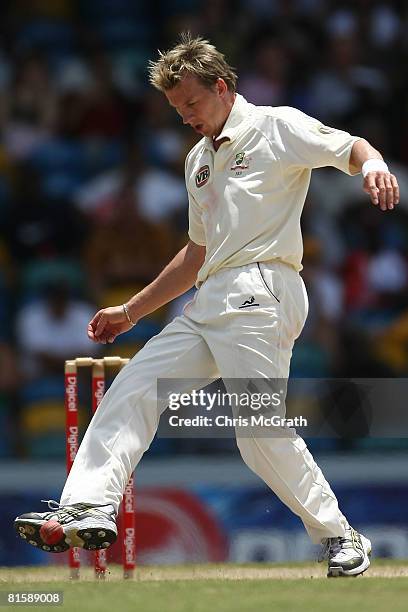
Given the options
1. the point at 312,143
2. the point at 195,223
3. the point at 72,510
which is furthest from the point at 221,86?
the point at 72,510

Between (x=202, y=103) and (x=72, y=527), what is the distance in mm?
1462

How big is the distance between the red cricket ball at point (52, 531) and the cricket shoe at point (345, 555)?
3.09 feet

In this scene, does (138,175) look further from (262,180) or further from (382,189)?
(382,189)

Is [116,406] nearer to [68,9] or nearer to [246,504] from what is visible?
[246,504]

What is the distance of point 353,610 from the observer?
12.6ft

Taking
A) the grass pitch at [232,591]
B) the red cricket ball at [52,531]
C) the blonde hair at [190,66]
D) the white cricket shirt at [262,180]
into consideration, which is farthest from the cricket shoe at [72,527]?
the blonde hair at [190,66]

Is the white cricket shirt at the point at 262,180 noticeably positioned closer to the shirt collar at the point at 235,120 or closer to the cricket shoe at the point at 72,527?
the shirt collar at the point at 235,120

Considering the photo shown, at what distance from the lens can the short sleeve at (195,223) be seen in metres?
5.00

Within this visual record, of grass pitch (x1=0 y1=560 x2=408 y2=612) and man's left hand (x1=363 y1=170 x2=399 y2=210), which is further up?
man's left hand (x1=363 y1=170 x2=399 y2=210)

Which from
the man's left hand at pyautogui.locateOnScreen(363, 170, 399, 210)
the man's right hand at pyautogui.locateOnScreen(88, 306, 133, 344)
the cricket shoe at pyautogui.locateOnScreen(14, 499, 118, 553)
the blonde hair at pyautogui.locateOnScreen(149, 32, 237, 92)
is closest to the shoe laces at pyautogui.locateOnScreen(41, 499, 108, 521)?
the cricket shoe at pyautogui.locateOnScreen(14, 499, 118, 553)

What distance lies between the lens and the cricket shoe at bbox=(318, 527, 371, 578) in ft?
15.8

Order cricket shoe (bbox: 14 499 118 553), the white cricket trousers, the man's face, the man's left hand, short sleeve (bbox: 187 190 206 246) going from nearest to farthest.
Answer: the man's left hand
cricket shoe (bbox: 14 499 118 553)
the white cricket trousers
the man's face
short sleeve (bbox: 187 190 206 246)

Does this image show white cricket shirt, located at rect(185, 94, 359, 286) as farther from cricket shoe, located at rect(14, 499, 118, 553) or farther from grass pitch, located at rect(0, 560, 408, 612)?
grass pitch, located at rect(0, 560, 408, 612)

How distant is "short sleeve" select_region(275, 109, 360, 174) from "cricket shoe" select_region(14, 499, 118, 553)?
1302 millimetres
